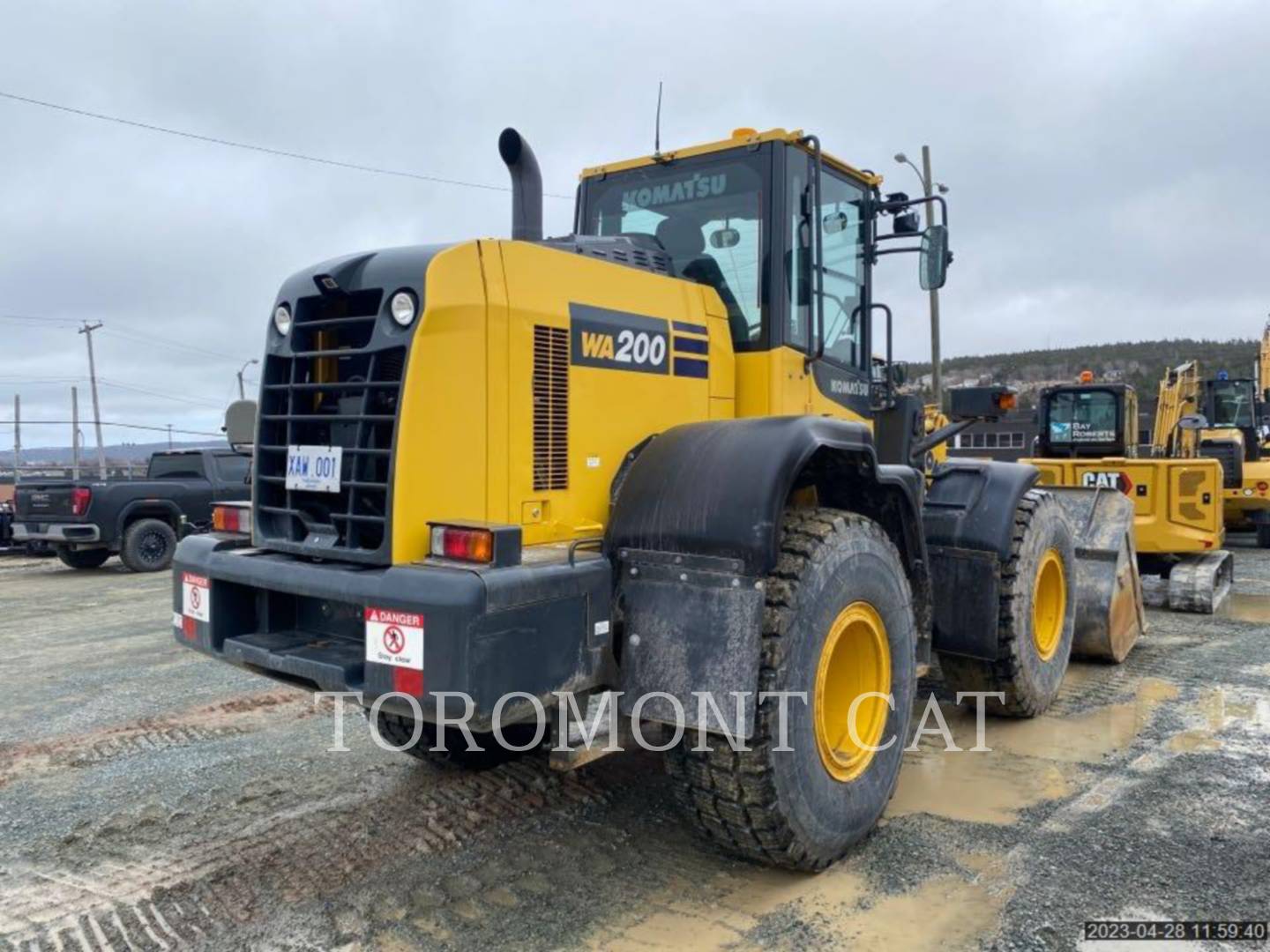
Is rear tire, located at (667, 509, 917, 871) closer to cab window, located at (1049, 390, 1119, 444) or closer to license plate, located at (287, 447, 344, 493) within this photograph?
license plate, located at (287, 447, 344, 493)

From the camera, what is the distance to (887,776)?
3832mm

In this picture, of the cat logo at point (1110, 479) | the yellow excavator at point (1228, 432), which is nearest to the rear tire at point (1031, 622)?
the cat logo at point (1110, 479)

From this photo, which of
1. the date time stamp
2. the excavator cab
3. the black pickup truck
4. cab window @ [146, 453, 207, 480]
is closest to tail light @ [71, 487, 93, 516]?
the black pickup truck

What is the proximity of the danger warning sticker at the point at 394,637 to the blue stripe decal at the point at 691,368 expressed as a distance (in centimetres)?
158

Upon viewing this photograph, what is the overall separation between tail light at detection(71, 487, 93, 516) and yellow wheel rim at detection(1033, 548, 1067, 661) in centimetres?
1151

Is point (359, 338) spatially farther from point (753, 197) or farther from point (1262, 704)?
point (1262, 704)

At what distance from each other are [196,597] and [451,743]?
134 cm

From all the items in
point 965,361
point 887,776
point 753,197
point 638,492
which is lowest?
point 887,776

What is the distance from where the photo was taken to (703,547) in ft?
10.6

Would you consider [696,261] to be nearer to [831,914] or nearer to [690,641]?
[690,641]

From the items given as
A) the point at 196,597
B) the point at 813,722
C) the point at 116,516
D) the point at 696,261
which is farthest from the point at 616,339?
the point at 116,516

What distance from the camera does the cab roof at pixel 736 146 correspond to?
13.9 ft

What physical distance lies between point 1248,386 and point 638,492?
1713cm

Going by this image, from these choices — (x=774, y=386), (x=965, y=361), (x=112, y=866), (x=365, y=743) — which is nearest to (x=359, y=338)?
(x=774, y=386)
